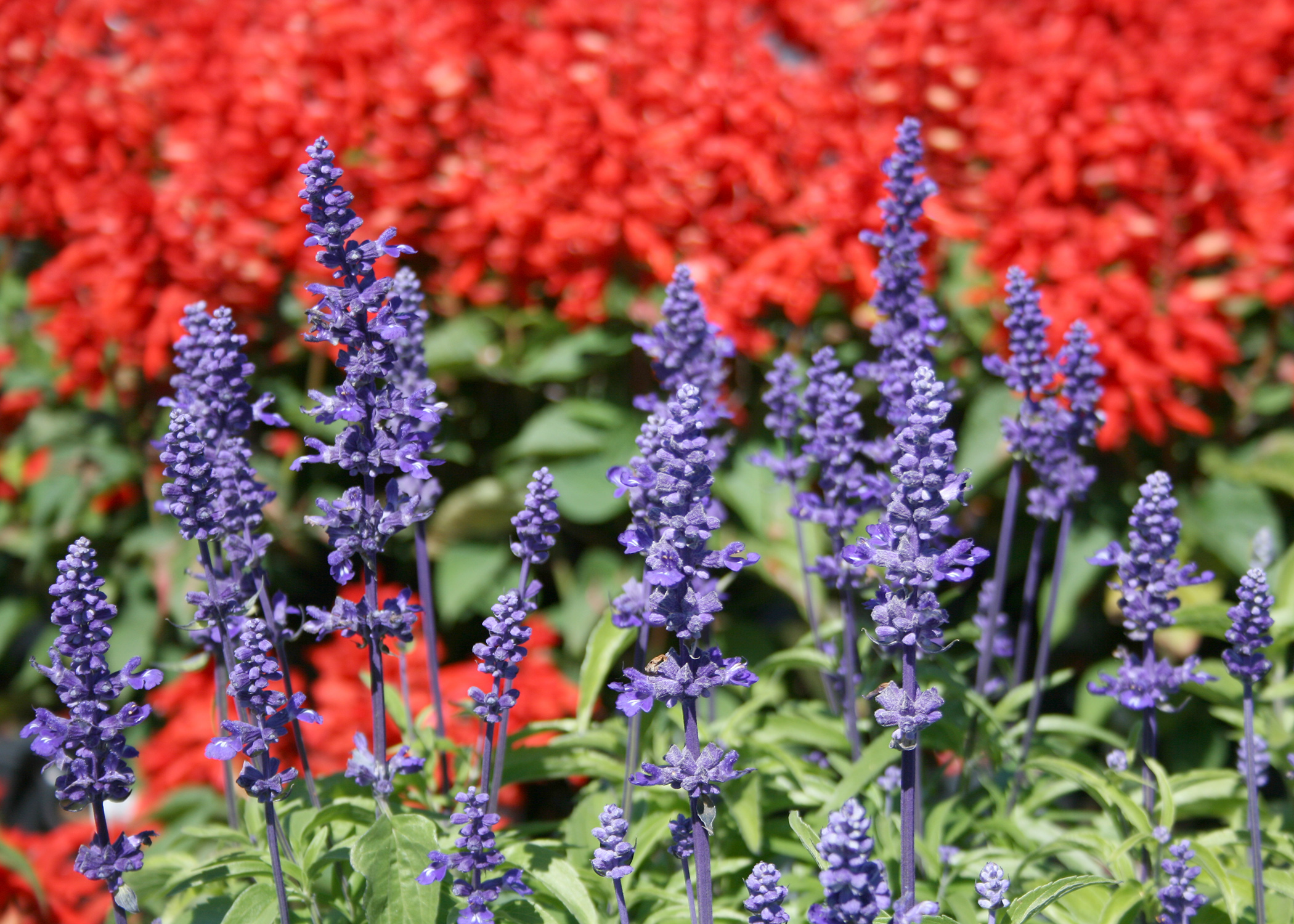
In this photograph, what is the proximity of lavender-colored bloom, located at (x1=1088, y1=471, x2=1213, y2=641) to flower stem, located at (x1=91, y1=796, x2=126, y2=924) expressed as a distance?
1580 mm

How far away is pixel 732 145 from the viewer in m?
3.69

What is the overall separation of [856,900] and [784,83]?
3217 mm

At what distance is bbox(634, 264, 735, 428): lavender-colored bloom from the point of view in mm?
2137

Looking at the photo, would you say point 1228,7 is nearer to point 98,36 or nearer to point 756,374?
point 756,374

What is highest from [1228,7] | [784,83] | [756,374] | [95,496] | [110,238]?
[1228,7]

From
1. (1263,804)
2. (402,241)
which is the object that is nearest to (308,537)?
(402,241)

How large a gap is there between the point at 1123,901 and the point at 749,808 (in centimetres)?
66

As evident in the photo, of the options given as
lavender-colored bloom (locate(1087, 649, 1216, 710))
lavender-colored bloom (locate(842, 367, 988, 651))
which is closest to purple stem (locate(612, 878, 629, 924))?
lavender-colored bloom (locate(842, 367, 988, 651))

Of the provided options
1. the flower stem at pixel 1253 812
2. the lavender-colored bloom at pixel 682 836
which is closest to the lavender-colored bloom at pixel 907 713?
the lavender-colored bloom at pixel 682 836

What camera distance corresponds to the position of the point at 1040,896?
1.69 meters

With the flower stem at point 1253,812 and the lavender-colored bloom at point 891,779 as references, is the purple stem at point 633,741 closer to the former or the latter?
the lavender-colored bloom at point 891,779

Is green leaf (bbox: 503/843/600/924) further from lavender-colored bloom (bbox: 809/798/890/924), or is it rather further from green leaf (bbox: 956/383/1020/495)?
green leaf (bbox: 956/383/1020/495)

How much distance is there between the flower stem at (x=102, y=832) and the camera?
1.58 m

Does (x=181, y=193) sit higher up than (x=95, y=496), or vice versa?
(x=181, y=193)
